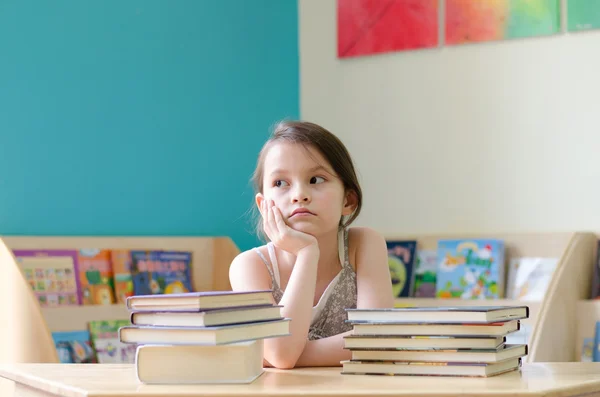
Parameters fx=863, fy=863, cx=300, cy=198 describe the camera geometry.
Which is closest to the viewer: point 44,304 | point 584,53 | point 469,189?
point 44,304

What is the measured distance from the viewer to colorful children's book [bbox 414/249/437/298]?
10.7 feet

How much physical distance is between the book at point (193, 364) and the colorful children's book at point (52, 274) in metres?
1.83

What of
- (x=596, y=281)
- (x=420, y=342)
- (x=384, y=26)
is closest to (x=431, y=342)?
(x=420, y=342)

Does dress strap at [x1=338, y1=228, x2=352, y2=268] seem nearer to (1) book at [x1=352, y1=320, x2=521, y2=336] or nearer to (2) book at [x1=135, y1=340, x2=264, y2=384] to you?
(1) book at [x1=352, y1=320, x2=521, y2=336]

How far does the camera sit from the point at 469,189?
3.40 metres

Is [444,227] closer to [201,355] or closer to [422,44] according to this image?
[422,44]

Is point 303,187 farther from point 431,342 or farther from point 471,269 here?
point 471,269

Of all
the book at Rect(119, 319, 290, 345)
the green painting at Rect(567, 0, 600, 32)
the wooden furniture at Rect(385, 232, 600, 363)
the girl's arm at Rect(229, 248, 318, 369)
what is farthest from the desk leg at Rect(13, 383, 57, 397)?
the green painting at Rect(567, 0, 600, 32)

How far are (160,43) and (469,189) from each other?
136 centimetres

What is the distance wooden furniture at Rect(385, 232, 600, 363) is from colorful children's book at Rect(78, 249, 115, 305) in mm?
1237

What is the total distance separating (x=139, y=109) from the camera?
336 centimetres

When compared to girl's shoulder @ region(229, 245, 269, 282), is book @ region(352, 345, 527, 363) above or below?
below

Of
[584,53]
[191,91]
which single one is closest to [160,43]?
[191,91]

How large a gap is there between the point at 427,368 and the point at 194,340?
0.36 m
